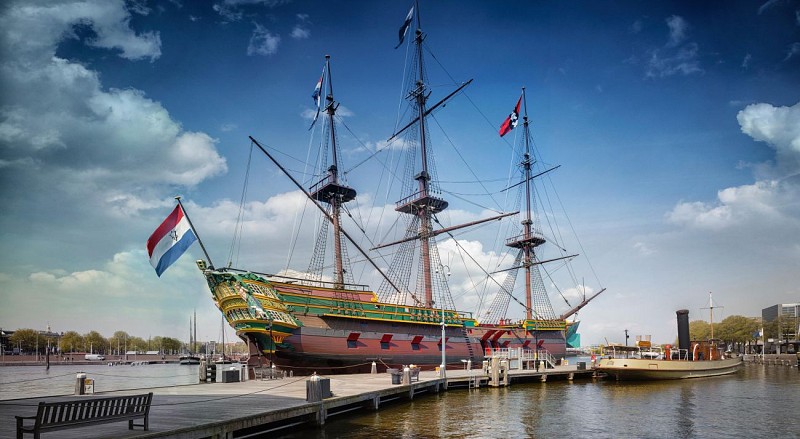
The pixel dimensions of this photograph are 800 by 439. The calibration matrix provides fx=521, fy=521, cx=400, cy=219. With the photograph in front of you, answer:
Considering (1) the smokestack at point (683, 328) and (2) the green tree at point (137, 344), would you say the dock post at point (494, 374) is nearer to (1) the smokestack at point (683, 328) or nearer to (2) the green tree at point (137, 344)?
(1) the smokestack at point (683, 328)

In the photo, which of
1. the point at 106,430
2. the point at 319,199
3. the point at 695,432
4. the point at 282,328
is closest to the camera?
the point at 106,430

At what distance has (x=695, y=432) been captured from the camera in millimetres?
19984

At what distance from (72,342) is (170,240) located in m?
144

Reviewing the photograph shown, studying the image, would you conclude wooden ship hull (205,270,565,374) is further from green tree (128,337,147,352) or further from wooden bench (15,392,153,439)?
green tree (128,337,147,352)

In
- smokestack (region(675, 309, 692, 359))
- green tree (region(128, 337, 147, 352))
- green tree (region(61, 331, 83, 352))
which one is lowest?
green tree (region(128, 337, 147, 352))

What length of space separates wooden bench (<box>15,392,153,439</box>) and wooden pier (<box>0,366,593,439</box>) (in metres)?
0.44

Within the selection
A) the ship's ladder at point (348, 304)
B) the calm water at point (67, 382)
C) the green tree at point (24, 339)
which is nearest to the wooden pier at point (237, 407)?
the calm water at point (67, 382)

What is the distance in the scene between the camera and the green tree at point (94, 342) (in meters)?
148

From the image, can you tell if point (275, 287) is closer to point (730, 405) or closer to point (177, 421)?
point (177, 421)

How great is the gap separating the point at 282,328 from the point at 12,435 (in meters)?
21.5

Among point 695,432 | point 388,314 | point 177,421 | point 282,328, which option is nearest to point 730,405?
point 695,432

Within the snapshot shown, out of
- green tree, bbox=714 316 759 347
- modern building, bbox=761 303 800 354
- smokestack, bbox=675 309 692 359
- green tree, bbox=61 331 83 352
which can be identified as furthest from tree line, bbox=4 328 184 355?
modern building, bbox=761 303 800 354

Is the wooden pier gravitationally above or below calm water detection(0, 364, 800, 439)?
above

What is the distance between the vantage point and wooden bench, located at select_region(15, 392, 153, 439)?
386 inches
